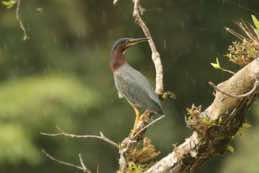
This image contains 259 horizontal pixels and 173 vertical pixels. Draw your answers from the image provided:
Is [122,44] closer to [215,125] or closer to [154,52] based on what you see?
[154,52]

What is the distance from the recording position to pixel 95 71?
13.5 metres

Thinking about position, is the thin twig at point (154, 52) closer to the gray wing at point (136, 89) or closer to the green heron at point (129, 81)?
the gray wing at point (136, 89)

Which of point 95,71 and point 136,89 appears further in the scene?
point 95,71

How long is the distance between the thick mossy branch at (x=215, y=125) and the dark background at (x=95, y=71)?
6505 mm

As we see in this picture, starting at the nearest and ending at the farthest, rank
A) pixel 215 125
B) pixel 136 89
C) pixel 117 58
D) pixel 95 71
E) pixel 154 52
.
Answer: pixel 215 125 < pixel 154 52 < pixel 136 89 < pixel 117 58 < pixel 95 71

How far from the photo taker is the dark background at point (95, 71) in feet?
37.9

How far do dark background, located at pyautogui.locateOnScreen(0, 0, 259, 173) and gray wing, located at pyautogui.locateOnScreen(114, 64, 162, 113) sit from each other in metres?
5.37

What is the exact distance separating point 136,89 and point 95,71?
25.3 ft

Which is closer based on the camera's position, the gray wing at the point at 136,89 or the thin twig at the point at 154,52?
the thin twig at the point at 154,52

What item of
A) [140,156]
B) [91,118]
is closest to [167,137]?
[91,118]

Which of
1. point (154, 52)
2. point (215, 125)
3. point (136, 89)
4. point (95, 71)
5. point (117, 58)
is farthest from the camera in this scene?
point (95, 71)

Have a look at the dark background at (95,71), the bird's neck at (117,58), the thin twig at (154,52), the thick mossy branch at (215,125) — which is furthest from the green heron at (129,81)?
the dark background at (95,71)

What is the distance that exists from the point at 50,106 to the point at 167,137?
2.11m

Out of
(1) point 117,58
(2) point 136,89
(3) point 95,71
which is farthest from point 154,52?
(3) point 95,71
